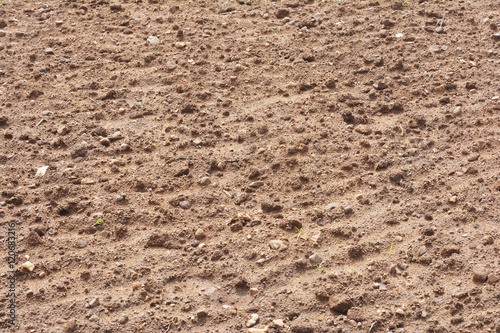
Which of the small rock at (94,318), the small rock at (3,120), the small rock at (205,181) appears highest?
the small rock at (3,120)

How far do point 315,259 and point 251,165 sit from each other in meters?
0.83

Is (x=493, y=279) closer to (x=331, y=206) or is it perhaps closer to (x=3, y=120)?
(x=331, y=206)

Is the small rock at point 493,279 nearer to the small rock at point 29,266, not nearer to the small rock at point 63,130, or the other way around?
the small rock at point 29,266

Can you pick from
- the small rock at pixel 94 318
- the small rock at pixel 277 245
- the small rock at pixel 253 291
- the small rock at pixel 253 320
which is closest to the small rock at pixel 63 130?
the small rock at pixel 94 318

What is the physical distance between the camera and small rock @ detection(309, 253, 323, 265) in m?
3.17

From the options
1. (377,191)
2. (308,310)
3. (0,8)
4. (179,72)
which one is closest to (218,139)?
(179,72)

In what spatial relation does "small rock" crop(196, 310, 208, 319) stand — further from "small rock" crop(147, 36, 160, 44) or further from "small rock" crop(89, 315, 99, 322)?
"small rock" crop(147, 36, 160, 44)

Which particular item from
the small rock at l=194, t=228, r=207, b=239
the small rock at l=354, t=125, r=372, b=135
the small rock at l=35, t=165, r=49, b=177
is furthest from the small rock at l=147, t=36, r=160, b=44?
the small rock at l=194, t=228, r=207, b=239

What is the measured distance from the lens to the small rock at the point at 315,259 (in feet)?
10.4

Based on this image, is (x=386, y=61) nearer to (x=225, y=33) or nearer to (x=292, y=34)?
(x=292, y=34)

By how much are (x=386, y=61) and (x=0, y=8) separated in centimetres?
338

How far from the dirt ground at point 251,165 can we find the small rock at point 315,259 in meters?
0.01

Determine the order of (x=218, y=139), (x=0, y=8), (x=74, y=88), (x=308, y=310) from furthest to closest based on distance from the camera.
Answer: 1. (x=0, y=8)
2. (x=74, y=88)
3. (x=218, y=139)
4. (x=308, y=310)

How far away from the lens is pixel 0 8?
16.4 ft
